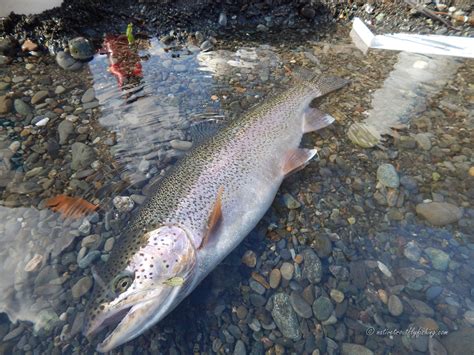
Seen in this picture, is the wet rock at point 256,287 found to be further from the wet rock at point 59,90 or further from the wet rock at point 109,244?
the wet rock at point 59,90

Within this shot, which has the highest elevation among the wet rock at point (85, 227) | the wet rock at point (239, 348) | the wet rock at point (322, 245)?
the wet rock at point (85, 227)

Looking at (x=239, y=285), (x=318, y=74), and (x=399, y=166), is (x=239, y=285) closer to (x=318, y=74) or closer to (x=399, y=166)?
(x=399, y=166)

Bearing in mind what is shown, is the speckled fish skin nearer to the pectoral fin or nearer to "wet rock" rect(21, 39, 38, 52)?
the pectoral fin

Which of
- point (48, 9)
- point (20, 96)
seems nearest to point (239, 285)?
point (20, 96)

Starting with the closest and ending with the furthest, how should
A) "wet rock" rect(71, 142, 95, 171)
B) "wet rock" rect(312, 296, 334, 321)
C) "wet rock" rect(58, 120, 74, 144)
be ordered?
"wet rock" rect(312, 296, 334, 321)
"wet rock" rect(71, 142, 95, 171)
"wet rock" rect(58, 120, 74, 144)

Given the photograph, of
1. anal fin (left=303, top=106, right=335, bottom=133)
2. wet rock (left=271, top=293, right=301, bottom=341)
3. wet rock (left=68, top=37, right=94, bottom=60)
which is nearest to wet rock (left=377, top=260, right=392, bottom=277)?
wet rock (left=271, top=293, right=301, bottom=341)

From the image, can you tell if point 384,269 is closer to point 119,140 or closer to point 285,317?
point 285,317

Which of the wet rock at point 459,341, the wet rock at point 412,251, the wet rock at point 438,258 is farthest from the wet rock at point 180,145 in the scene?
the wet rock at point 459,341
